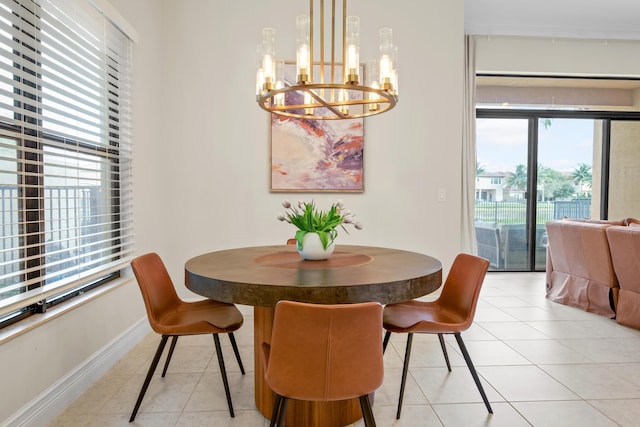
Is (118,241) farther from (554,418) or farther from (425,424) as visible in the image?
(554,418)

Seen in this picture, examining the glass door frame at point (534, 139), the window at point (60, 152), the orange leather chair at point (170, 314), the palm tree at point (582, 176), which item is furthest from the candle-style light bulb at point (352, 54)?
the palm tree at point (582, 176)

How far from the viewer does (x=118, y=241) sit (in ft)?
8.84

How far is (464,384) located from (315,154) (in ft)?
7.41

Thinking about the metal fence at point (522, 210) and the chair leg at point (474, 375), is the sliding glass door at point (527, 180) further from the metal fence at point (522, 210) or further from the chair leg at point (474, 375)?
the chair leg at point (474, 375)

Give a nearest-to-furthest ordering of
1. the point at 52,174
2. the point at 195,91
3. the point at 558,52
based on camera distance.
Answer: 1. the point at 52,174
2. the point at 195,91
3. the point at 558,52

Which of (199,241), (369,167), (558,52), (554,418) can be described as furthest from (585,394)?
(558,52)

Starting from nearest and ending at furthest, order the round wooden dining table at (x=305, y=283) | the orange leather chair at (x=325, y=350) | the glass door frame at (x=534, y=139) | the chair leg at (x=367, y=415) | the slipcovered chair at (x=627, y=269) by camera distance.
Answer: the orange leather chair at (x=325, y=350) < the chair leg at (x=367, y=415) < the round wooden dining table at (x=305, y=283) < the slipcovered chair at (x=627, y=269) < the glass door frame at (x=534, y=139)

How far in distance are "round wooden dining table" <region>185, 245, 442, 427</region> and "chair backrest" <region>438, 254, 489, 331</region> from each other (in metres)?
0.20

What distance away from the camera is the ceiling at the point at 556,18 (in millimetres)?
3979

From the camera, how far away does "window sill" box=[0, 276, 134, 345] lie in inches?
62.6

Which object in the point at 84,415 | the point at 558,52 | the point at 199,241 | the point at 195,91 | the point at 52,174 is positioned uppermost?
the point at 558,52

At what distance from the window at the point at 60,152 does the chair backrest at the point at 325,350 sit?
1219 mm

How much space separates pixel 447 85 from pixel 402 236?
1.55 m

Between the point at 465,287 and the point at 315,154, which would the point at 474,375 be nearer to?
the point at 465,287
